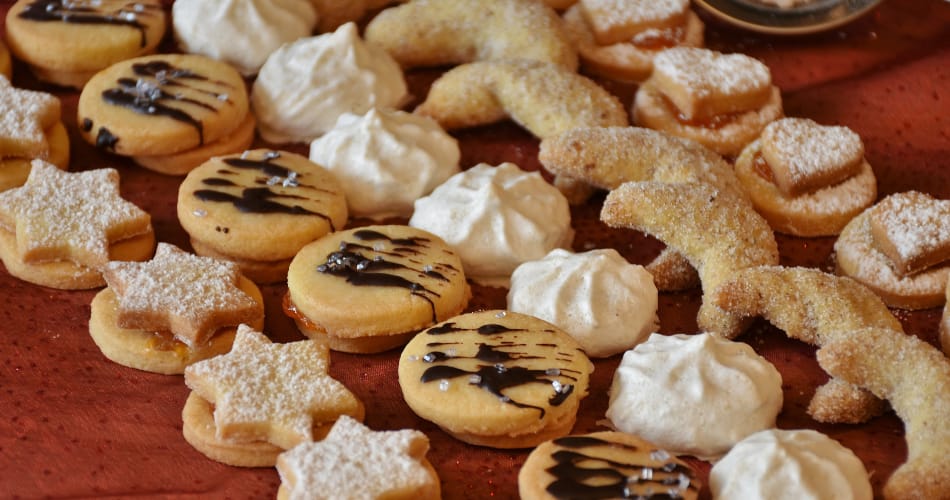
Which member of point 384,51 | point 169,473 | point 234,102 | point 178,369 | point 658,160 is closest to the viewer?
point 169,473

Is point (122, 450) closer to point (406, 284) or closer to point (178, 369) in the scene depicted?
point (178, 369)

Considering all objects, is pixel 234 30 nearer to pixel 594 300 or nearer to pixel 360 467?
pixel 594 300

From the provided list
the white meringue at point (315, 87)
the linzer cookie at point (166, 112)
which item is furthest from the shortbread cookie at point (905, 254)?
the linzer cookie at point (166, 112)

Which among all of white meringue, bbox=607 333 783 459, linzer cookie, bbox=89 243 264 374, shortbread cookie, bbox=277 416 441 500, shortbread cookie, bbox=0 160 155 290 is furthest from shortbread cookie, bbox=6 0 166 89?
white meringue, bbox=607 333 783 459

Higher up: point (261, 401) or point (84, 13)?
point (84, 13)

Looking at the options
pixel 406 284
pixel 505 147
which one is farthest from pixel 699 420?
pixel 505 147

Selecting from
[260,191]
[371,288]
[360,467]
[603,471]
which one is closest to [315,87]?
[260,191]
